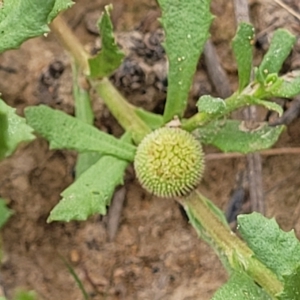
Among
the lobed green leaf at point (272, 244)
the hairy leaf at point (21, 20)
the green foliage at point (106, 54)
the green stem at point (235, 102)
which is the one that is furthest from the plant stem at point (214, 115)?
the hairy leaf at point (21, 20)

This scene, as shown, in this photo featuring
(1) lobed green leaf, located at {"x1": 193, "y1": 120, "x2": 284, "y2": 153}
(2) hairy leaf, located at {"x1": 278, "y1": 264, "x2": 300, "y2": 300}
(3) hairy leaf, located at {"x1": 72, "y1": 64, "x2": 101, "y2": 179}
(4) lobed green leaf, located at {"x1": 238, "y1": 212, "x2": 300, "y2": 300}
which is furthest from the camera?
(3) hairy leaf, located at {"x1": 72, "y1": 64, "x2": 101, "y2": 179}

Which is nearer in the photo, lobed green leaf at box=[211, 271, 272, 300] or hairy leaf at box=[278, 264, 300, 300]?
hairy leaf at box=[278, 264, 300, 300]

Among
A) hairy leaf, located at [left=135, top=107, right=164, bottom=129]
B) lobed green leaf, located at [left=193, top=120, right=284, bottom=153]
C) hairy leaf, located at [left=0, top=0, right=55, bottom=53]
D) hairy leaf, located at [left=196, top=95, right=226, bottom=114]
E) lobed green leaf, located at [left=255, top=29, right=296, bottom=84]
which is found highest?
hairy leaf, located at [left=0, top=0, right=55, bottom=53]

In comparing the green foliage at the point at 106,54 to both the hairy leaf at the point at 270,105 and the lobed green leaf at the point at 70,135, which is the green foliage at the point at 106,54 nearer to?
the lobed green leaf at the point at 70,135

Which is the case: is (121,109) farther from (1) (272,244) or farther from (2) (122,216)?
(1) (272,244)

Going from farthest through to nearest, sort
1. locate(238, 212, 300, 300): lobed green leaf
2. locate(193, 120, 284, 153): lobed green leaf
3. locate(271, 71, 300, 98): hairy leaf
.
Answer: locate(193, 120, 284, 153): lobed green leaf
locate(271, 71, 300, 98): hairy leaf
locate(238, 212, 300, 300): lobed green leaf

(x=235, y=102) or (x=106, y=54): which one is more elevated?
(x=106, y=54)

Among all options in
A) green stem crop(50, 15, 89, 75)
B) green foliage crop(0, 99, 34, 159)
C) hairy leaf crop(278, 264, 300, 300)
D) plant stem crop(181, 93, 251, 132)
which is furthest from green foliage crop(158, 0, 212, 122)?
hairy leaf crop(278, 264, 300, 300)

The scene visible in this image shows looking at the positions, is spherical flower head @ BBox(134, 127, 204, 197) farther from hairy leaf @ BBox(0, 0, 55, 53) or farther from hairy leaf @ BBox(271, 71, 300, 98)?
hairy leaf @ BBox(0, 0, 55, 53)

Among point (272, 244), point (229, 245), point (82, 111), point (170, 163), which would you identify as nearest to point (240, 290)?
point (272, 244)
